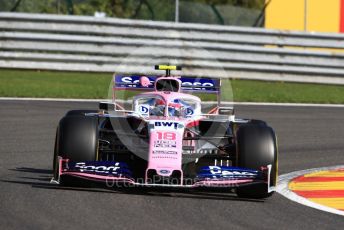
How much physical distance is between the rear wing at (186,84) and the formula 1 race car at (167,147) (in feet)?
0.58

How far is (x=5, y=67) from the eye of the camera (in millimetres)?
20922

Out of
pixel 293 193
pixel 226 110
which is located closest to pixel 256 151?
pixel 293 193

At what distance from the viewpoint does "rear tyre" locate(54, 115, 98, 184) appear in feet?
29.7

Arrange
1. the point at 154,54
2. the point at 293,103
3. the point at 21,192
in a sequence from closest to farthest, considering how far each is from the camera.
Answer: the point at 21,192, the point at 293,103, the point at 154,54

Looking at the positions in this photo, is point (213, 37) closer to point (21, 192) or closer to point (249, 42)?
point (249, 42)

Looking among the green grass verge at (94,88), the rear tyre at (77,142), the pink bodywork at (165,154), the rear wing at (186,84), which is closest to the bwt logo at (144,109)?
the rear wing at (186,84)

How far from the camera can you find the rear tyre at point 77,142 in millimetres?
9055

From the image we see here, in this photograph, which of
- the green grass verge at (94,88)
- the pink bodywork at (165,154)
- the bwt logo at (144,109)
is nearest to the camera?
the pink bodywork at (165,154)

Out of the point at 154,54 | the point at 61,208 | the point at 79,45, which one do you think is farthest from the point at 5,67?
the point at 61,208

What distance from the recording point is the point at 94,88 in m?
19.0

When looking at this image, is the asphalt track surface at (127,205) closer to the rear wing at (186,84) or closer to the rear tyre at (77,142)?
the rear tyre at (77,142)

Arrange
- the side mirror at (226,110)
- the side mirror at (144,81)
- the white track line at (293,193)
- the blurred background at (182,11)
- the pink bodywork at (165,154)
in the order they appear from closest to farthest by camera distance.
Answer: the white track line at (293,193) < the pink bodywork at (165,154) < the side mirror at (226,110) < the side mirror at (144,81) < the blurred background at (182,11)

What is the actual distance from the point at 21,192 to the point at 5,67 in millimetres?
12359

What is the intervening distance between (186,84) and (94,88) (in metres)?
8.47
